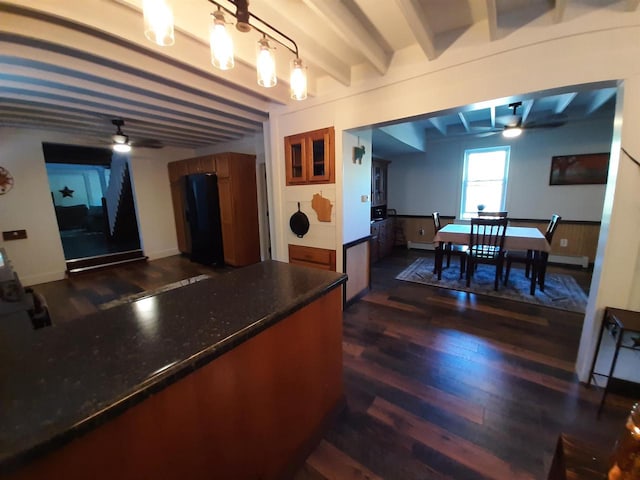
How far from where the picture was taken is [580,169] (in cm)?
418

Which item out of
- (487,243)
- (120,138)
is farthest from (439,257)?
(120,138)

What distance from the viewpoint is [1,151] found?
3602mm

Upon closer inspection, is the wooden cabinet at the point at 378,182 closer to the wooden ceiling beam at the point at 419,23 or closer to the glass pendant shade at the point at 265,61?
the wooden ceiling beam at the point at 419,23

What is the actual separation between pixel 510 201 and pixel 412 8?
4.59 metres

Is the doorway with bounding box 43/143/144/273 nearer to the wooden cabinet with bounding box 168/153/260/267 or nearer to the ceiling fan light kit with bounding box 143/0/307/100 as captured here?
the wooden cabinet with bounding box 168/153/260/267

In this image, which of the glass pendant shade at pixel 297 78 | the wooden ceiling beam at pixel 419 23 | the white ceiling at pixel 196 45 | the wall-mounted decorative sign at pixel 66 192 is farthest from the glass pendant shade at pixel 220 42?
the wall-mounted decorative sign at pixel 66 192

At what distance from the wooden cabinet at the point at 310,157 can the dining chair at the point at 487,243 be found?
81.4 inches

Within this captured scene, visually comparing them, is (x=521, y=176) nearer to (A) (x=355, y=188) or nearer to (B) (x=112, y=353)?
(A) (x=355, y=188)

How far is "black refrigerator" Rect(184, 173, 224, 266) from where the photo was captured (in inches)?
175

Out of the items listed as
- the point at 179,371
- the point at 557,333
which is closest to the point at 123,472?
the point at 179,371

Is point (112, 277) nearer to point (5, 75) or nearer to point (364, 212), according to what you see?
point (5, 75)

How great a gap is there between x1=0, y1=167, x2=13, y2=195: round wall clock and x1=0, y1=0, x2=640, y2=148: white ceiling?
1246 millimetres

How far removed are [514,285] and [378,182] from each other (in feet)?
9.56

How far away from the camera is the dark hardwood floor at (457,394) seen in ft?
4.35
